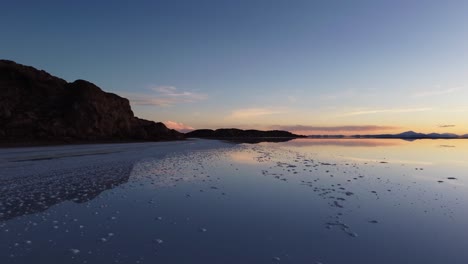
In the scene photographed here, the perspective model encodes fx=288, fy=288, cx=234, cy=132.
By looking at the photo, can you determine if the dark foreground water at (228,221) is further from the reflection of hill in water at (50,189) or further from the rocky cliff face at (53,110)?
the rocky cliff face at (53,110)

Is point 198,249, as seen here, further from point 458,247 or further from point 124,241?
point 458,247

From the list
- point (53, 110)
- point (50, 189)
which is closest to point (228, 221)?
point (50, 189)

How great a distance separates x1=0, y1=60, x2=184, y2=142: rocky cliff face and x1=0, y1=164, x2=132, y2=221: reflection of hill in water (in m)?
32.4

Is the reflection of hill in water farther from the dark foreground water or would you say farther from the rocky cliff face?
the rocky cliff face

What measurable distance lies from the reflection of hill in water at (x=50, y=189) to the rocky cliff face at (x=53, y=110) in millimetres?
32443

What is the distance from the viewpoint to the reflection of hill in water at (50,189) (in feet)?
26.8

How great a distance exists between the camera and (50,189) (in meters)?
10.6

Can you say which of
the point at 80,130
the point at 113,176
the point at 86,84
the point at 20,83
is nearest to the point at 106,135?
the point at 80,130

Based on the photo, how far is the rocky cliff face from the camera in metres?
42.2

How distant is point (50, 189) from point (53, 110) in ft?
151

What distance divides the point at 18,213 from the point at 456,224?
11.2 metres

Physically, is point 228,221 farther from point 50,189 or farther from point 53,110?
point 53,110

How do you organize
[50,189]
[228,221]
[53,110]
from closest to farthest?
[228,221]
[50,189]
[53,110]

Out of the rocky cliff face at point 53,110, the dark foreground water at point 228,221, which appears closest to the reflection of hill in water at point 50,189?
the dark foreground water at point 228,221
